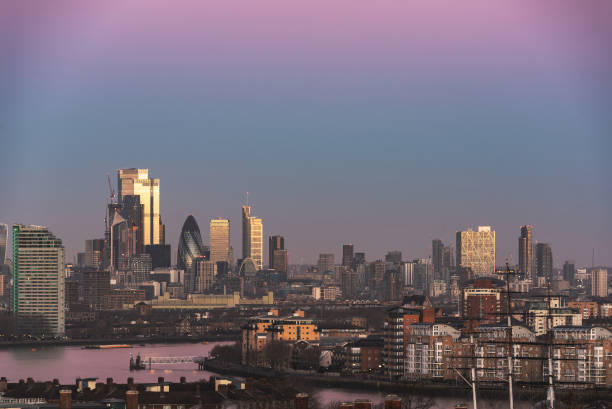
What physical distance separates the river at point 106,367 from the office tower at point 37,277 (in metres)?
13.9

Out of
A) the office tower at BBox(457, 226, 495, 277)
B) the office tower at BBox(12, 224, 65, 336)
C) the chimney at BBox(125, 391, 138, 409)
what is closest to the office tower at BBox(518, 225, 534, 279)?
the office tower at BBox(457, 226, 495, 277)

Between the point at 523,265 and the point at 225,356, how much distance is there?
11160 cm

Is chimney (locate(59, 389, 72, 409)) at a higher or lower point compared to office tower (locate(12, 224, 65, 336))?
lower

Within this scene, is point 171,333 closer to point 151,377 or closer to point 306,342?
point 306,342

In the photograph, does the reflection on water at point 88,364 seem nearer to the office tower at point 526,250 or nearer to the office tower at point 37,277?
the office tower at point 37,277

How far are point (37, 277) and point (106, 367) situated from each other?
50235mm

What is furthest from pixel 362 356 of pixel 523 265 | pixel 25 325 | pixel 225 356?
pixel 523 265

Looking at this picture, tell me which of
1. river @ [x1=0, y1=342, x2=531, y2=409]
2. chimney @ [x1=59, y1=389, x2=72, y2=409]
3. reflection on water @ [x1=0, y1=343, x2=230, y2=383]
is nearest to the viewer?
chimney @ [x1=59, y1=389, x2=72, y2=409]

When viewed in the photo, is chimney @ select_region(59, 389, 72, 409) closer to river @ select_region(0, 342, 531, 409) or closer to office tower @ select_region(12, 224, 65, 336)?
river @ select_region(0, 342, 531, 409)

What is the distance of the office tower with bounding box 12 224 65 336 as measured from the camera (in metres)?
116

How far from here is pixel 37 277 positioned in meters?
119

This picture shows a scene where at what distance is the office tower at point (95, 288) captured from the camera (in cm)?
16938

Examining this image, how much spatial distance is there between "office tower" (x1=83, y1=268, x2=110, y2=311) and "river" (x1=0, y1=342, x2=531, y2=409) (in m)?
65.4

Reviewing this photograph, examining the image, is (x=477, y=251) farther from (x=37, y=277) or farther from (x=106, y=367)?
(x=106, y=367)
